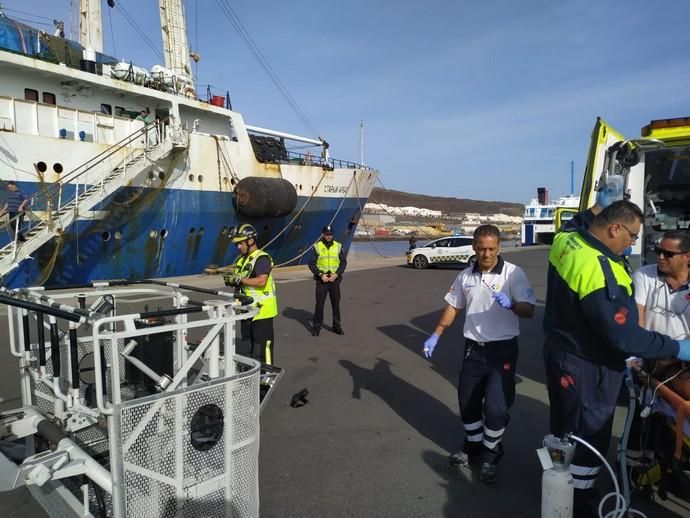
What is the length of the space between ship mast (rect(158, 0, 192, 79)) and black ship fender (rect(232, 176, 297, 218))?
5.58 metres

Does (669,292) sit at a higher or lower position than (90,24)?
lower

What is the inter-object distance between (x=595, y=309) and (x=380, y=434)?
219 centimetres

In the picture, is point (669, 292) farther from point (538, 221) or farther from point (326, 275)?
point (538, 221)

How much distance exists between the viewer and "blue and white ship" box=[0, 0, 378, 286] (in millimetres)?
11766

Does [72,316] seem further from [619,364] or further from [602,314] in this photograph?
[619,364]

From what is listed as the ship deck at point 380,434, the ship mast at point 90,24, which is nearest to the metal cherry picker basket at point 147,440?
the ship deck at point 380,434

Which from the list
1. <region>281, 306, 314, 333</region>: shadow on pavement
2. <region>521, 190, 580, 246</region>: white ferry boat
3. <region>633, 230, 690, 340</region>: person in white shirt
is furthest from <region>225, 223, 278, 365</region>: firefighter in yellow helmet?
<region>521, 190, 580, 246</region>: white ferry boat

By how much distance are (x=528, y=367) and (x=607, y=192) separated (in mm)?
2410

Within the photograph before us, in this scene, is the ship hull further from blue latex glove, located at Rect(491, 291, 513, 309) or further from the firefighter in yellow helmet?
blue latex glove, located at Rect(491, 291, 513, 309)

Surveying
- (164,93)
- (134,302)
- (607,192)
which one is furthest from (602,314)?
(164,93)

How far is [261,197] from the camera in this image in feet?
50.6

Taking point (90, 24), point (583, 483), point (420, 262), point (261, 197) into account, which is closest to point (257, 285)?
point (583, 483)

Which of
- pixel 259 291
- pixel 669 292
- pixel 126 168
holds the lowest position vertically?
pixel 259 291

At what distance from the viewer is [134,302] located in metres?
9.65
